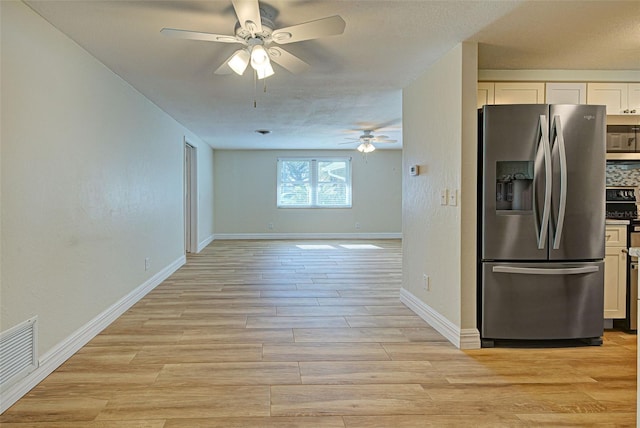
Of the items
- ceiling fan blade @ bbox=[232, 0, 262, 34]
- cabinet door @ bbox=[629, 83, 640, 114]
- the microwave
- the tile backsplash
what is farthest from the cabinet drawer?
ceiling fan blade @ bbox=[232, 0, 262, 34]

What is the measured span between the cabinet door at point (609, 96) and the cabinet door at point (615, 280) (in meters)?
1.21

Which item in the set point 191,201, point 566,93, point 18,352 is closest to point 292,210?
point 191,201

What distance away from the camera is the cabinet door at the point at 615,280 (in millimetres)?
3135

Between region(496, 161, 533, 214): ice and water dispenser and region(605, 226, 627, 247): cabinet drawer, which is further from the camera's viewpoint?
region(605, 226, 627, 247): cabinet drawer

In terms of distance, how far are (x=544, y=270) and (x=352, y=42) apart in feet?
6.96

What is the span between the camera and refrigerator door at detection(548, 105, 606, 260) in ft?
8.96

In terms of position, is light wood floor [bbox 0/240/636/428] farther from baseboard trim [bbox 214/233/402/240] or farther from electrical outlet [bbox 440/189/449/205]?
baseboard trim [bbox 214/233/402/240]

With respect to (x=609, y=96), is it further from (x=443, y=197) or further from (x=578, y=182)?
(x=443, y=197)

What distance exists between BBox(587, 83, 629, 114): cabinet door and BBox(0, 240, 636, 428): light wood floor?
1.90 m

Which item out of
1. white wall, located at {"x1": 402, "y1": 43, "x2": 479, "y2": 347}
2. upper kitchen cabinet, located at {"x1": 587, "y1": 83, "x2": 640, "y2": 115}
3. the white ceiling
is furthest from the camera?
upper kitchen cabinet, located at {"x1": 587, "y1": 83, "x2": 640, "y2": 115}

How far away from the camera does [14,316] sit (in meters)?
2.08

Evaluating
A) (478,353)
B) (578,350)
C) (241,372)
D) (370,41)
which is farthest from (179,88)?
(578,350)

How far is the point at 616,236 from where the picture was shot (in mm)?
3133

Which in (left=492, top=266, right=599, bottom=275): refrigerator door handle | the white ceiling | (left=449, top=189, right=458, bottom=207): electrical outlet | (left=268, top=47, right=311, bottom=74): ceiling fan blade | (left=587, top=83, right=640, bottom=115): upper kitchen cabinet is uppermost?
the white ceiling
